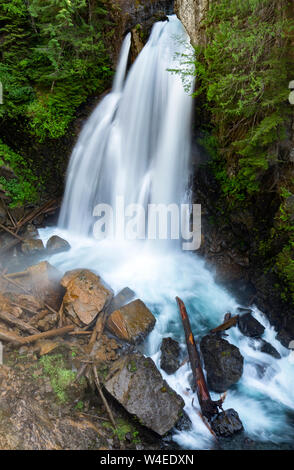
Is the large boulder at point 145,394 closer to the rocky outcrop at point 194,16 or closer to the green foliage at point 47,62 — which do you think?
the rocky outcrop at point 194,16

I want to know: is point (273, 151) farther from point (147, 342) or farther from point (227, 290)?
point (147, 342)

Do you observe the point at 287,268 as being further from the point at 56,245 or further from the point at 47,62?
the point at 47,62

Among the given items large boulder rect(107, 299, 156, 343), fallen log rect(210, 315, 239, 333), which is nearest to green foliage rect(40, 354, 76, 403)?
large boulder rect(107, 299, 156, 343)

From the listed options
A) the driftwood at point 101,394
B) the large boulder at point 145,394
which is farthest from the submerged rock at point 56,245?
the large boulder at point 145,394

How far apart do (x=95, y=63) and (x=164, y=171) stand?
4.85 meters

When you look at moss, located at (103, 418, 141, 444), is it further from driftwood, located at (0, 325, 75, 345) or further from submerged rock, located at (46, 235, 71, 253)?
submerged rock, located at (46, 235, 71, 253)

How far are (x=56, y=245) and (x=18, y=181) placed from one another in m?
2.58

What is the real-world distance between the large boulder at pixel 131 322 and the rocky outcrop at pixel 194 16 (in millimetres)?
6129

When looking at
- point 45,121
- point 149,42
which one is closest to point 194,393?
point 45,121

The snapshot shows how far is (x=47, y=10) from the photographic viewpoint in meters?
7.79

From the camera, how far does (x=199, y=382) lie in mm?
4340

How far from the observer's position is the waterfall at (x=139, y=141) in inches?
283

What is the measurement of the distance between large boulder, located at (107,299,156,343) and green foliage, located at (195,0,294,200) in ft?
11.5

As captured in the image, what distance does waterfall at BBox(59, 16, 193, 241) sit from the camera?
7188mm
